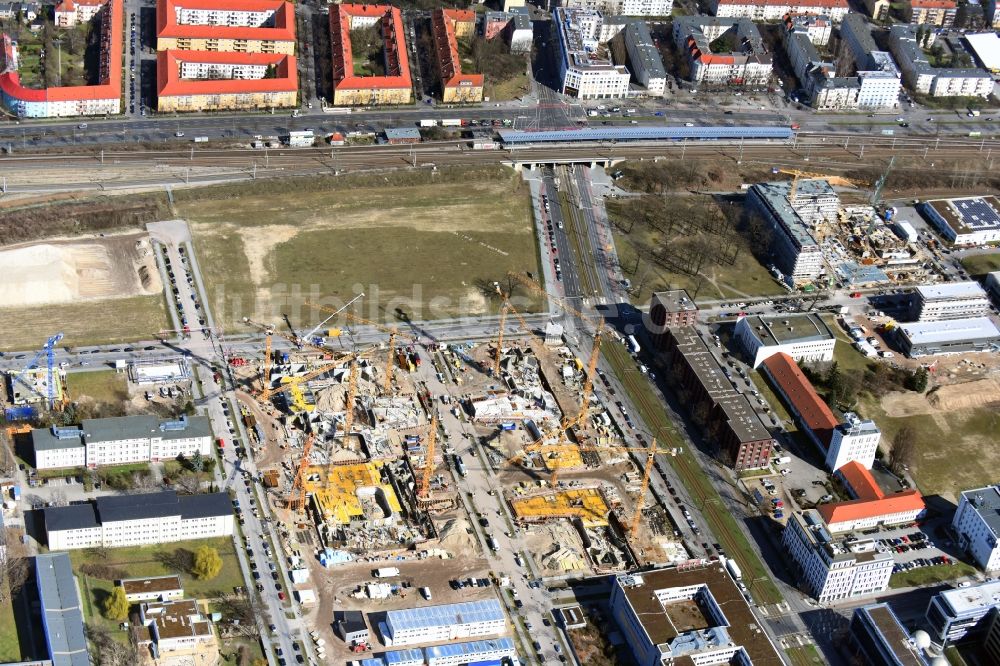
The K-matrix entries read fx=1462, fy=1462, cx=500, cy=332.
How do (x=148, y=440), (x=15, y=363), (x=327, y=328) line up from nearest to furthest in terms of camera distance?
(x=148, y=440), (x=15, y=363), (x=327, y=328)

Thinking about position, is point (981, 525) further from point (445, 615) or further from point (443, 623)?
point (443, 623)

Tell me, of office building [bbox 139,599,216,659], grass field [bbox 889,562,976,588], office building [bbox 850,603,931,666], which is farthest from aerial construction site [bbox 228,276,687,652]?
grass field [bbox 889,562,976,588]

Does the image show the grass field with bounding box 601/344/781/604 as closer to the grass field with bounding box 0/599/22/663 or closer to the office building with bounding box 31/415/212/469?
the office building with bounding box 31/415/212/469

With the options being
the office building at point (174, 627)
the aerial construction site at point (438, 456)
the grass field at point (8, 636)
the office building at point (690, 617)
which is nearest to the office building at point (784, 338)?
the aerial construction site at point (438, 456)

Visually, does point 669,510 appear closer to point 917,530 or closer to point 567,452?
point 567,452

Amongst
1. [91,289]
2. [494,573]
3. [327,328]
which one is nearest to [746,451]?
[494,573]

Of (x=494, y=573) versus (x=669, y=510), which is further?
(x=669, y=510)
